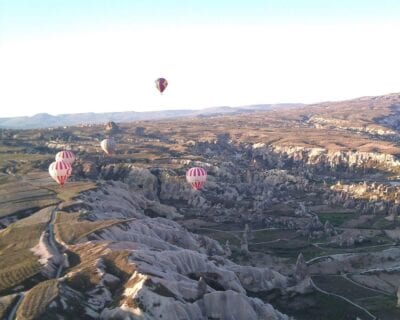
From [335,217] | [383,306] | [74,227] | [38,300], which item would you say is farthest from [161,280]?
[335,217]

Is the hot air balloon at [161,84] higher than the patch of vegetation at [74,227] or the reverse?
higher

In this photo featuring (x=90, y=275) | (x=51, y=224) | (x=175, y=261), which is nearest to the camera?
(x=90, y=275)

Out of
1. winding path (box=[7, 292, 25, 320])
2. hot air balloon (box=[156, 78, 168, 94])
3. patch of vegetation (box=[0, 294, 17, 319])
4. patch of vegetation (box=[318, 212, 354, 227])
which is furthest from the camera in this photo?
patch of vegetation (box=[318, 212, 354, 227])

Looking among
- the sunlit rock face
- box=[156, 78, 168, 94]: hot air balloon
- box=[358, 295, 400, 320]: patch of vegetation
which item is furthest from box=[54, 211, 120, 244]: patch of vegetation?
box=[358, 295, 400, 320]: patch of vegetation

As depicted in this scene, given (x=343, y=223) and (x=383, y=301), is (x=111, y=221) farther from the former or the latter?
(x=343, y=223)

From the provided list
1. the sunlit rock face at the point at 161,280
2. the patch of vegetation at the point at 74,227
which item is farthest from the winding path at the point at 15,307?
the patch of vegetation at the point at 74,227

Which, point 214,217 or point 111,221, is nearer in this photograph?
point 111,221

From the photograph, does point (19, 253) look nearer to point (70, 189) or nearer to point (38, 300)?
point (38, 300)

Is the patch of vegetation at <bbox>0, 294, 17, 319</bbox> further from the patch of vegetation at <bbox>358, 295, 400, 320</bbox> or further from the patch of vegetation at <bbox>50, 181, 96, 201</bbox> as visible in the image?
the patch of vegetation at <bbox>50, 181, 96, 201</bbox>

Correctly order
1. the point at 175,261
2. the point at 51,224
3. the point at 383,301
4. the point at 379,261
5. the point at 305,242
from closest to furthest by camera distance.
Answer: the point at 175,261 < the point at 383,301 < the point at 51,224 < the point at 379,261 < the point at 305,242

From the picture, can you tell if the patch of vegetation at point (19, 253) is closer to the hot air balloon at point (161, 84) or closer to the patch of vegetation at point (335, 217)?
the hot air balloon at point (161, 84)

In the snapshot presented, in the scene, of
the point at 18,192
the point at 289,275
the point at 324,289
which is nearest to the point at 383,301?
the point at 324,289
